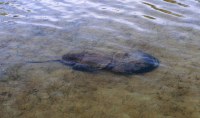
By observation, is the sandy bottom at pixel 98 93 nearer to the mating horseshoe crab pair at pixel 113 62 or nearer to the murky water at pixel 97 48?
the murky water at pixel 97 48

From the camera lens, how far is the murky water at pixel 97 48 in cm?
428

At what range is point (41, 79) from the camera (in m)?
4.95

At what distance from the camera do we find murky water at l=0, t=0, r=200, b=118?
4.28 metres

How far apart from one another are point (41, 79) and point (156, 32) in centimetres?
297

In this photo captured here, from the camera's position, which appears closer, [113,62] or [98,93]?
[98,93]

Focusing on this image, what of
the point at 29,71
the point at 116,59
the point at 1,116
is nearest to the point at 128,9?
the point at 116,59

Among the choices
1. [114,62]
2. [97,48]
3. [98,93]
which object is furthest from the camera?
[97,48]

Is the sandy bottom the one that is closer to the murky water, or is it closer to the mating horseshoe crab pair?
the murky water

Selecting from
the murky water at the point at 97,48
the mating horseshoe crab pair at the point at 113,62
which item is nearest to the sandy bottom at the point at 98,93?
the murky water at the point at 97,48

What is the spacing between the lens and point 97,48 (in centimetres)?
592

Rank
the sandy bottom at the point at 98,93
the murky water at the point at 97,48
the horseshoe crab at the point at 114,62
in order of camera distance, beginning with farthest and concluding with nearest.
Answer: the horseshoe crab at the point at 114,62 < the murky water at the point at 97,48 < the sandy bottom at the point at 98,93

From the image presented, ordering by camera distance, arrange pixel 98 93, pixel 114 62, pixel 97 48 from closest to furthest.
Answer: pixel 98 93, pixel 114 62, pixel 97 48

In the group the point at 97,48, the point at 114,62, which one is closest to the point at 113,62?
the point at 114,62

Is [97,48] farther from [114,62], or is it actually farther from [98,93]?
[98,93]
